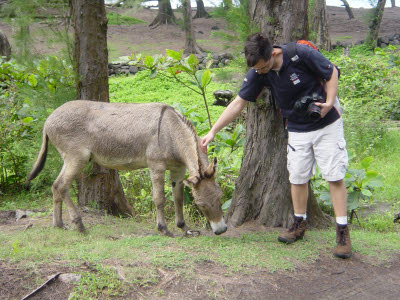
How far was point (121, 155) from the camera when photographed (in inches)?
211

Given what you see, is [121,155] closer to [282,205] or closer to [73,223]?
[73,223]

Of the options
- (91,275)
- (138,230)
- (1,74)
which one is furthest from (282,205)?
(1,74)

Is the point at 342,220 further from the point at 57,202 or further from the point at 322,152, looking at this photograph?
the point at 57,202

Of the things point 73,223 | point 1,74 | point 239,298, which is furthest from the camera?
point 1,74

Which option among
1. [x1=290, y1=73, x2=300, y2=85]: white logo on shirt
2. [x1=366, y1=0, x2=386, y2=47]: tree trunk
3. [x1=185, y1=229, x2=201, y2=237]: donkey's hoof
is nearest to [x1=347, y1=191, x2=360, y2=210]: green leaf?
[x1=185, y1=229, x2=201, y2=237]: donkey's hoof

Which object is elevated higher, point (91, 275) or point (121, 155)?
point (121, 155)

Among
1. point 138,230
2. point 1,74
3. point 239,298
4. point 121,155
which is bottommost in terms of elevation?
point 138,230

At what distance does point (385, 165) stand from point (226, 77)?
4.05m

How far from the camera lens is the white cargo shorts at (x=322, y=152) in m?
4.32

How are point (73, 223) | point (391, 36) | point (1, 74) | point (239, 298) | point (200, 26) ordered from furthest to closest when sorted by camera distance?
point (200, 26)
point (391, 36)
point (1, 74)
point (73, 223)
point (239, 298)

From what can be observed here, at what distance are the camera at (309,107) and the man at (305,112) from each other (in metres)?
0.03

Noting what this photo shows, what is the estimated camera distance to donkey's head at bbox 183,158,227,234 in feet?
15.6

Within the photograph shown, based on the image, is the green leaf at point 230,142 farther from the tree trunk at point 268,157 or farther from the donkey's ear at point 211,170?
the donkey's ear at point 211,170

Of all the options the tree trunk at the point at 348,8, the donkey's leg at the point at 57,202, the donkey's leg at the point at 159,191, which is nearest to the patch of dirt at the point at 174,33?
the tree trunk at the point at 348,8
